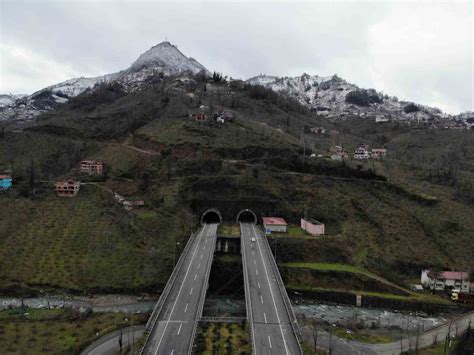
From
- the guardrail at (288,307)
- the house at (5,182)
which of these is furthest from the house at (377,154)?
the house at (5,182)

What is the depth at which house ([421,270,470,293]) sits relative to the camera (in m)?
51.6

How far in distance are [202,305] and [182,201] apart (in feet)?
98.8

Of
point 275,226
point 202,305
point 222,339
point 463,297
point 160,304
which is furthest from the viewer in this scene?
point 275,226

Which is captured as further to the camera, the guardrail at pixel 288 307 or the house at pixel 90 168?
the house at pixel 90 168

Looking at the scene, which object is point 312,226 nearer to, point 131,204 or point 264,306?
point 264,306

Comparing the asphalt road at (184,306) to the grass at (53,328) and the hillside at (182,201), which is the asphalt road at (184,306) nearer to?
→ the grass at (53,328)

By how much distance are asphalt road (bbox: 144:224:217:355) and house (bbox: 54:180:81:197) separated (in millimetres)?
26593

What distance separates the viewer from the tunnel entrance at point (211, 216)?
64.9 metres

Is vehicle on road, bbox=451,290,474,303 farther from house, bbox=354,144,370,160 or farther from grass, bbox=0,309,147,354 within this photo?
house, bbox=354,144,370,160

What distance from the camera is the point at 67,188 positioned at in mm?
67125

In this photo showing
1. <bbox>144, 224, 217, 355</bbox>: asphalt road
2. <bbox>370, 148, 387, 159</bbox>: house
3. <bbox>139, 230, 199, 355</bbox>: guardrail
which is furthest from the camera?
<bbox>370, 148, 387, 159</bbox>: house

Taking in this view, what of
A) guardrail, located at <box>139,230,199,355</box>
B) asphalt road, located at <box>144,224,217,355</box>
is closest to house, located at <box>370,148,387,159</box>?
asphalt road, located at <box>144,224,217,355</box>

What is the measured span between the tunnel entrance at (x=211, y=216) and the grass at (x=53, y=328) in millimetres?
26222

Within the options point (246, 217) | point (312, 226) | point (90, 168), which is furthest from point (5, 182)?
point (312, 226)
